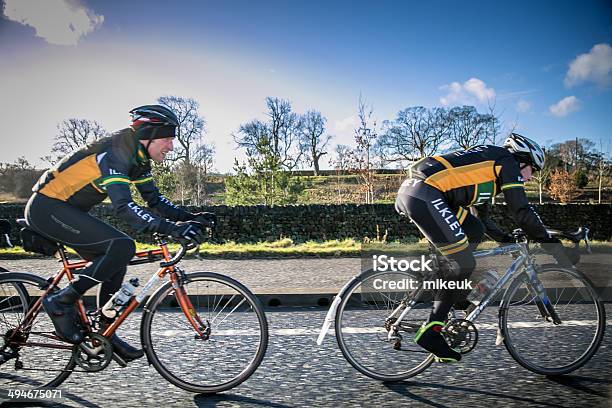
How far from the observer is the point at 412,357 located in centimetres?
356

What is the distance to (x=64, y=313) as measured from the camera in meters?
3.15

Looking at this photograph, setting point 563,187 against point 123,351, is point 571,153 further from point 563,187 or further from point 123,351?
point 123,351

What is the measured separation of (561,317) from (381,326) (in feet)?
4.87

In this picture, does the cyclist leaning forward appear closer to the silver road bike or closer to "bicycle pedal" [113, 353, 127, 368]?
the silver road bike

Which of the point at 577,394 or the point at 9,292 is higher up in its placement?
the point at 9,292

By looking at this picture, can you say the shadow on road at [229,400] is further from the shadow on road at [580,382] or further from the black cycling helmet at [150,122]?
the shadow on road at [580,382]

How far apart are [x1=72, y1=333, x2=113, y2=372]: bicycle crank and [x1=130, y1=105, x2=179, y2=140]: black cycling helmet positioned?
4.72 ft

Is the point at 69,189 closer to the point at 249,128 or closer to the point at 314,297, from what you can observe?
the point at 314,297

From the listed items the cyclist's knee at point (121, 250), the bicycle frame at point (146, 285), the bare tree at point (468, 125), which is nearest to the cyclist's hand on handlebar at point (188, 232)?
the bicycle frame at point (146, 285)

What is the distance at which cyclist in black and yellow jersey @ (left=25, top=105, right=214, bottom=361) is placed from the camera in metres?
3.13

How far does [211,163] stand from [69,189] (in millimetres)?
23706

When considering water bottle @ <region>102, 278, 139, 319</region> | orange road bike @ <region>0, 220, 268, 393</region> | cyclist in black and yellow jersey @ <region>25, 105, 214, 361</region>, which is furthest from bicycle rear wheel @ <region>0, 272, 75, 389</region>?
water bottle @ <region>102, 278, 139, 319</region>

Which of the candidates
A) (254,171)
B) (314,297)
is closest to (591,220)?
(254,171)

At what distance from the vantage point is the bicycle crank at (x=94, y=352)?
3164 mm
